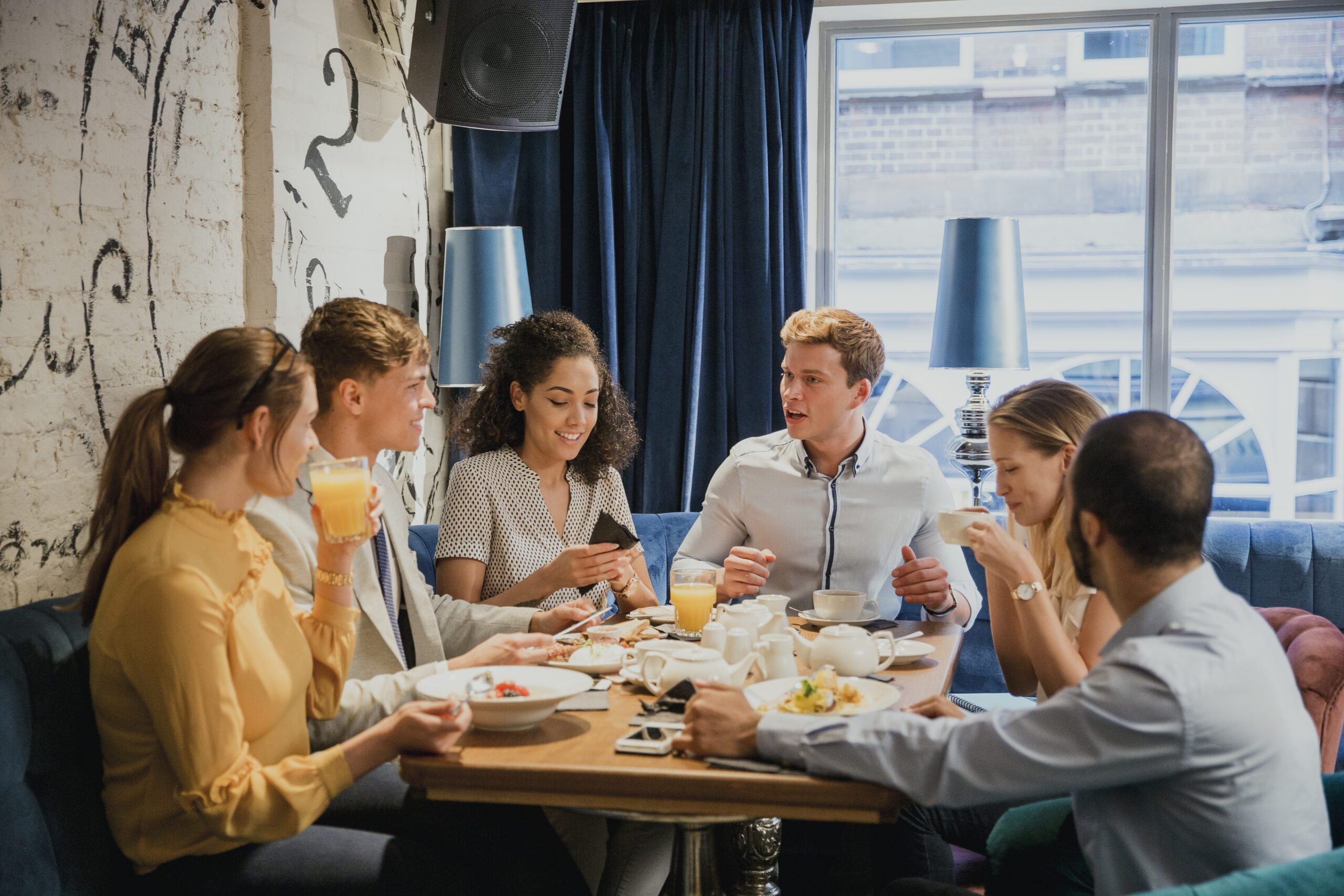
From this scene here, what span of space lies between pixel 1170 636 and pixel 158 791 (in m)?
1.31

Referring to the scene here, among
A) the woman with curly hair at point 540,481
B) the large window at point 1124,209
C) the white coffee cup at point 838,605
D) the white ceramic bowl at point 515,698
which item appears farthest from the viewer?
the large window at point 1124,209

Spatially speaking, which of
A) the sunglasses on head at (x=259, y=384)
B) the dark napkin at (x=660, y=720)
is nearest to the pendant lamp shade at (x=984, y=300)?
the dark napkin at (x=660, y=720)

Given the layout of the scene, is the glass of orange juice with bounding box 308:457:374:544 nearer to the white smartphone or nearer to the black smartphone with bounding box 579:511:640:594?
the white smartphone

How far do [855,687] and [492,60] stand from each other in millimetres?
2326

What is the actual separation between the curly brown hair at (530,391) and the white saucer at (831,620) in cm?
75

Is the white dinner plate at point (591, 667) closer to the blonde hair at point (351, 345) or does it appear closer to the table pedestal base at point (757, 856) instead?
the table pedestal base at point (757, 856)

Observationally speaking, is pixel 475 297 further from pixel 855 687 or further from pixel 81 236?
pixel 855 687

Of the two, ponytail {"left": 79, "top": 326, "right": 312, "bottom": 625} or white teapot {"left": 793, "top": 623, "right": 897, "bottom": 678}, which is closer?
ponytail {"left": 79, "top": 326, "right": 312, "bottom": 625}

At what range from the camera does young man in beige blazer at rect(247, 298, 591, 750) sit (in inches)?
71.2

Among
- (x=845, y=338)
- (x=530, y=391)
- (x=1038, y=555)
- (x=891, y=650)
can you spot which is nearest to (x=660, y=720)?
(x=891, y=650)

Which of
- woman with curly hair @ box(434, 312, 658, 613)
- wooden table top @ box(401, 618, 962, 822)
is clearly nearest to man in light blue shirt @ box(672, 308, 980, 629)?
woman with curly hair @ box(434, 312, 658, 613)

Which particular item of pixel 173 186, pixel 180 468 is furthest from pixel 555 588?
pixel 173 186

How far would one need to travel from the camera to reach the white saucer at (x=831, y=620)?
85.2 inches

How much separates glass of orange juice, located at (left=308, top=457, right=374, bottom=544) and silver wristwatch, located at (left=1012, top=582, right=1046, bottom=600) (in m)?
1.06
